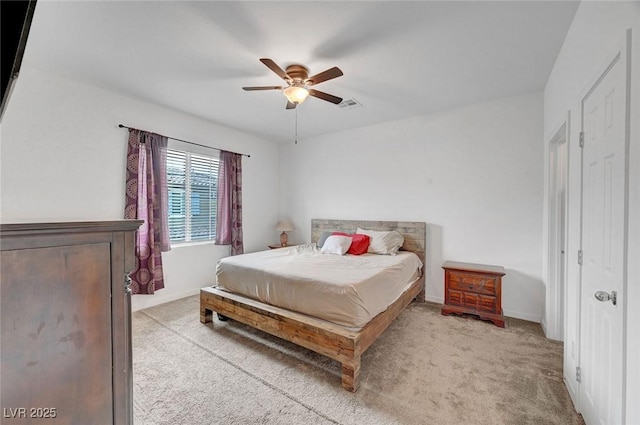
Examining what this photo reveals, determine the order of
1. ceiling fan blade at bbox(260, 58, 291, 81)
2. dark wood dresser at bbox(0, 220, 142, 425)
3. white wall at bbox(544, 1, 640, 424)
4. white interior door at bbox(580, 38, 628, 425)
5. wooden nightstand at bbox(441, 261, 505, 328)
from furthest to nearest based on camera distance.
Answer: wooden nightstand at bbox(441, 261, 505, 328)
ceiling fan blade at bbox(260, 58, 291, 81)
white interior door at bbox(580, 38, 628, 425)
white wall at bbox(544, 1, 640, 424)
dark wood dresser at bbox(0, 220, 142, 425)

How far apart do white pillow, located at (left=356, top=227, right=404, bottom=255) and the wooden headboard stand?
0.49 feet

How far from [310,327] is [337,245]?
5.39 ft

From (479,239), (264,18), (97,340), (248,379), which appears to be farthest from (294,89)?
(479,239)

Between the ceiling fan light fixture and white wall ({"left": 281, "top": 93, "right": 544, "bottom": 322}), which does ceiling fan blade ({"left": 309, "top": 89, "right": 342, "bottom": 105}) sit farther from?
white wall ({"left": 281, "top": 93, "right": 544, "bottom": 322})

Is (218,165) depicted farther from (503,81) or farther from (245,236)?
Result: (503,81)

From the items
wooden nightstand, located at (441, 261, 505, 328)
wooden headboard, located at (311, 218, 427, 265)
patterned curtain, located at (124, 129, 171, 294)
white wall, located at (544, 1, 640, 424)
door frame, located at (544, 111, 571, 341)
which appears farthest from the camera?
wooden headboard, located at (311, 218, 427, 265)

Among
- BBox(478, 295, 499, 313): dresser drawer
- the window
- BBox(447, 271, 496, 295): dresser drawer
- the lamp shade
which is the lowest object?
BBox(478, 295, 499, 313): dresser drawer

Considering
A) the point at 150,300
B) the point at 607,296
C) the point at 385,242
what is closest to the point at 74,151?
the point at 150,300

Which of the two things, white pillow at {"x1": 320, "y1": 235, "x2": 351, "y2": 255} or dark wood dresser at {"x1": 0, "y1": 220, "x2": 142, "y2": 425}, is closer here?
dark wood dresser at {"x1": 0, "y1": 220, "x2": 142, "y2": 425}

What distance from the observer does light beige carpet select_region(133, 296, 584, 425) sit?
1664mm

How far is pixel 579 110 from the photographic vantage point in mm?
1749

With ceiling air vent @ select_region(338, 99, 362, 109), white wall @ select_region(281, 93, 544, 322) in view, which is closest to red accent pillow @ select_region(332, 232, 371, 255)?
white wall @ select_region(281, 93, 544, 322)

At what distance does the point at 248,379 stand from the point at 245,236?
2.98 m

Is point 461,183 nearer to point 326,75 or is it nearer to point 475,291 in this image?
point 475,291
